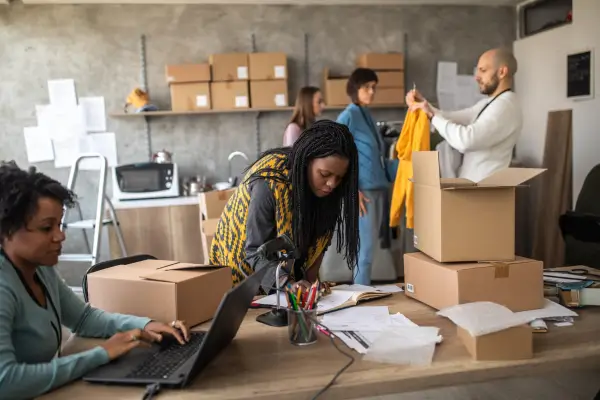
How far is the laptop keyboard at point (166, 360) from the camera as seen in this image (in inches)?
45.6

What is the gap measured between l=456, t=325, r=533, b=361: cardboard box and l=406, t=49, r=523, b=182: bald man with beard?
142 cm

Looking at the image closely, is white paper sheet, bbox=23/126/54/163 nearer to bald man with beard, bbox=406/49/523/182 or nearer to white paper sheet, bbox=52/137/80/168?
white paper sheet, bbox=52/137/80/168

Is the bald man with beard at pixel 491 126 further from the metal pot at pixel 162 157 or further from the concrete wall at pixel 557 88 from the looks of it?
the metal pot at pixel 162 157

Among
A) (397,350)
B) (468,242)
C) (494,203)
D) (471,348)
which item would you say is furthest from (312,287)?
(494,203)

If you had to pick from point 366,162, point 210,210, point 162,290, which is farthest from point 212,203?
point 162,290

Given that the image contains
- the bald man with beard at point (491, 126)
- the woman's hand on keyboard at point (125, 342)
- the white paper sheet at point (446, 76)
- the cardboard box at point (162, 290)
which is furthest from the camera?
the white paper sheet at point (446, 76)

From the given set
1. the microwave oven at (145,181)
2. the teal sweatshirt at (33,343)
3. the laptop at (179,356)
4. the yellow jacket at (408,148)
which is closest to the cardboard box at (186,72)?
the microwave oven at (145,181)

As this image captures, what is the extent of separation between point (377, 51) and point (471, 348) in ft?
13.3

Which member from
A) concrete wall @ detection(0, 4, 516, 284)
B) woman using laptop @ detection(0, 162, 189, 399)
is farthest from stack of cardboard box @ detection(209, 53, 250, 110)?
woman using laptop @ detection(0, 162, 189, 399)

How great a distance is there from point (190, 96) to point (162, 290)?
320 cm

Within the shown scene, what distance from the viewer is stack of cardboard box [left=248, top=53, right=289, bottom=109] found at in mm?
4453

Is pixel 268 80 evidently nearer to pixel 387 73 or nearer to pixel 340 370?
pixel 387 73

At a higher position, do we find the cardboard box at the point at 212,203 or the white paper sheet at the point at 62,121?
the white paper sheet at the point at 62,121

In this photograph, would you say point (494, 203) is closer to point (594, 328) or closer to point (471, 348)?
point (594, 328)
